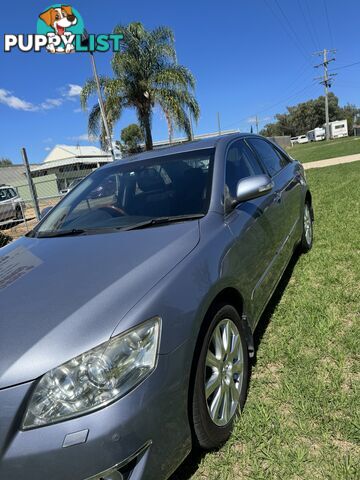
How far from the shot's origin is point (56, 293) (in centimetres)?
191

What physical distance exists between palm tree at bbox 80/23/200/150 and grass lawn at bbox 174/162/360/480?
14723 millimetres

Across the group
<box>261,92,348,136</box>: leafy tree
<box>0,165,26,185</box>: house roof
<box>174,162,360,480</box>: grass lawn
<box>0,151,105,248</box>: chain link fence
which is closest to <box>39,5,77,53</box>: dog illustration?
<box>0,151,105,248</box>: chain link fence

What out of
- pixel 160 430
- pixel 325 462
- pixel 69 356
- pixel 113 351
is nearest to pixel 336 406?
pixel 325 462

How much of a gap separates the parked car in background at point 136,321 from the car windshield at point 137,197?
0.05ft

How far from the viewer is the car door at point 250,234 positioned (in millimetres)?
2561

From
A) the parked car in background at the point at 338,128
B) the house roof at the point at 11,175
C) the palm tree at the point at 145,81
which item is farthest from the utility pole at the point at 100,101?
the parked car in background at the point at 338,128

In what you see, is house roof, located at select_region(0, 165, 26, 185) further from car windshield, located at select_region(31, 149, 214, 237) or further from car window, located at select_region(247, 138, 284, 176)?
car windshield, located at select_region(31, 149, 214, 237)

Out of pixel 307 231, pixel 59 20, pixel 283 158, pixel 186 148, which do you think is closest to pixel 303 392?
pixel 186 148

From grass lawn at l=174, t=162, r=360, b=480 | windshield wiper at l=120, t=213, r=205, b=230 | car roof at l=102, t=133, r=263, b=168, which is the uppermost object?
car roof at l=102, t=133, r=263, b=168

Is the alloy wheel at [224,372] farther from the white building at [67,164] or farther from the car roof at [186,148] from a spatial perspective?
the white building at [67,164]

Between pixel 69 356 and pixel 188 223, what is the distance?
1.16m

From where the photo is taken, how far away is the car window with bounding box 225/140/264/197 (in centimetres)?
297

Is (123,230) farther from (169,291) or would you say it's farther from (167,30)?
(167,30)

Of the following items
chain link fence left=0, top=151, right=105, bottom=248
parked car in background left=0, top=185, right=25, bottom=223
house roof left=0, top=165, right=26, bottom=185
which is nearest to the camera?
chain link fence left=0, top=151, right=105, bottom=248
